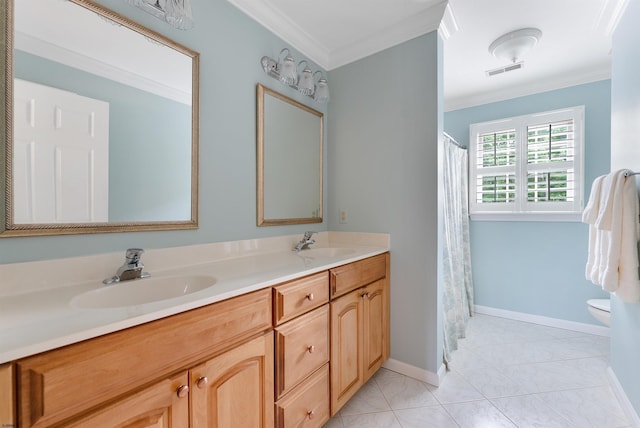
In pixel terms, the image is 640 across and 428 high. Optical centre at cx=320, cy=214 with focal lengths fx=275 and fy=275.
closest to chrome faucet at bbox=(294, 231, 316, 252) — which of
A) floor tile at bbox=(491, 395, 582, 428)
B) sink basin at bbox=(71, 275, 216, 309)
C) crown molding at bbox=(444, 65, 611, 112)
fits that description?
sink basin at bbox=(71, 275, 216, 309)

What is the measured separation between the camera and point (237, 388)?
95 centimetres

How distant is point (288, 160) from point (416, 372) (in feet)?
5.55

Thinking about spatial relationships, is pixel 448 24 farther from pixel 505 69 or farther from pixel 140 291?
pixel 140 291

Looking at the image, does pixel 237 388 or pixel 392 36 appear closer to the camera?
pixel 237 388

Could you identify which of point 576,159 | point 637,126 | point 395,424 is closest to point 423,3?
point 637,126

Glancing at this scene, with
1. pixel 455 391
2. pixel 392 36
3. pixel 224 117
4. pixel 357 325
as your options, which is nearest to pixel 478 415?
pixel 455 391

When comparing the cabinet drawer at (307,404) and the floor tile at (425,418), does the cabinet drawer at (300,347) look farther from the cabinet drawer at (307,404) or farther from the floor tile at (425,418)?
the floor tile at (425,418)

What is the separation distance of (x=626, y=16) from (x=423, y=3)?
43.7 inches

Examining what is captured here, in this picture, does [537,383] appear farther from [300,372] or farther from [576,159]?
[576,159]

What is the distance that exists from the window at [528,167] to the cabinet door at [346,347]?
2156 millimetres

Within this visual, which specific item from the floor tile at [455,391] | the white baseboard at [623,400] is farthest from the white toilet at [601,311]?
the floor tile at [455,391]

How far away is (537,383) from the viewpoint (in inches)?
71.0

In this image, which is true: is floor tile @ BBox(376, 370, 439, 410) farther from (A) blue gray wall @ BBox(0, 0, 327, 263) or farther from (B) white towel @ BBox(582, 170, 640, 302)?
(A) blue gray wall @ BBox(0, 0, 327, 263)

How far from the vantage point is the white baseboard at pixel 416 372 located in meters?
1.79
